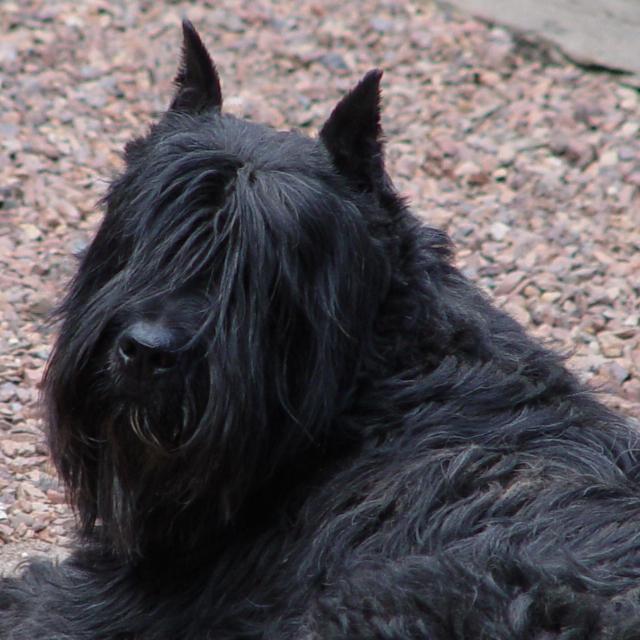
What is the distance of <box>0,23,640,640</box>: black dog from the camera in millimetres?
3475

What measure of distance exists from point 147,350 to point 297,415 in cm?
51

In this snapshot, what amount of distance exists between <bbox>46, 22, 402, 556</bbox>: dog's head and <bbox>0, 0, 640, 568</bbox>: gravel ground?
1.42 metres

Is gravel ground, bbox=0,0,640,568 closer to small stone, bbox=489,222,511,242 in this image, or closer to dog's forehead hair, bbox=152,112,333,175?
small stone, bbox=489,222,511,242

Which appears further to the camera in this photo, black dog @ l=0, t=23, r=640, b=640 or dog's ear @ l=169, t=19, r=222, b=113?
dog's ear @ l=169, t=19, r=222, b=113

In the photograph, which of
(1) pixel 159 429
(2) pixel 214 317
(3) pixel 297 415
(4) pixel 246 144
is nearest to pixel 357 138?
(4) pixel 246 144

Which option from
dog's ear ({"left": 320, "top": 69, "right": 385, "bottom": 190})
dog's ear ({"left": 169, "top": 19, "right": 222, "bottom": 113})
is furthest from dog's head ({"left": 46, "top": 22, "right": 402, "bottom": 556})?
dog's ear ({"left": 169, "top": 19, "right": 222, "bottom": 113})

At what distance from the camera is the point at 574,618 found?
310 centimetres

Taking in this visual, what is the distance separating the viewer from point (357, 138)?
3869 millimetres

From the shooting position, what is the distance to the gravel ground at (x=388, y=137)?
242 inches

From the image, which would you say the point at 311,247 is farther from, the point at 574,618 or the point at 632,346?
the point at 632,346

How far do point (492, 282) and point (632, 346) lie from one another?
0.84m

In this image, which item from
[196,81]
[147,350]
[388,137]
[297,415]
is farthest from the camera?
[388,137]

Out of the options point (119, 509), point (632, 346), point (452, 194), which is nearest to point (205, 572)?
point (119, 509)

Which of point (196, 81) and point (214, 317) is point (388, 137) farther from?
point (214, 317)
